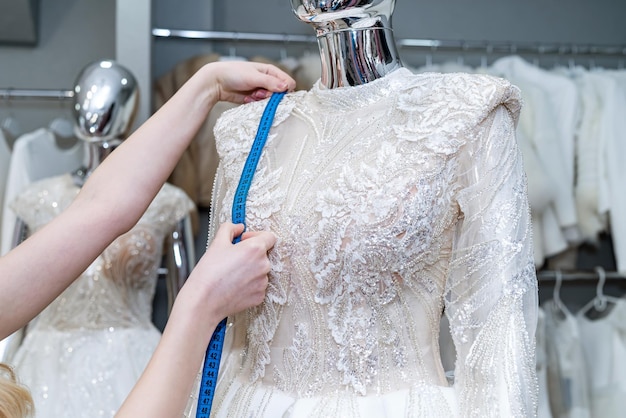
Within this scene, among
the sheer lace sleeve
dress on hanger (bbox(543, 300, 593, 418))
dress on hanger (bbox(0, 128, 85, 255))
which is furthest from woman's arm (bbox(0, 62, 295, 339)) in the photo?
dress on hanger (bbox(543, 300, 593, 418))

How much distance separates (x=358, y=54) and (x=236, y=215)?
0.32m

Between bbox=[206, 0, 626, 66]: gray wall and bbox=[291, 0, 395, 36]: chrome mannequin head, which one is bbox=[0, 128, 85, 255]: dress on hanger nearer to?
bbox=[206, 0, 626, 66]: gray wall


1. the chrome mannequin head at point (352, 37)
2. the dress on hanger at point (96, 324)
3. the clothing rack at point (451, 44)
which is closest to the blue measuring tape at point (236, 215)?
the chrome mannequin head at point (352, 37)

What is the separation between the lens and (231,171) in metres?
1.45

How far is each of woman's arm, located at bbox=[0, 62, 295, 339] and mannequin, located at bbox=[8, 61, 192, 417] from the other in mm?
1031

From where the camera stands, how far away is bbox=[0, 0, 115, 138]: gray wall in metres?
3.69

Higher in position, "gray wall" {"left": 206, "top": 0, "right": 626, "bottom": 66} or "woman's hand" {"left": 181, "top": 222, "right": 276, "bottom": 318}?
"gray wall" {"left": 206, "top": 0, "right": 626, "bottom": 66}

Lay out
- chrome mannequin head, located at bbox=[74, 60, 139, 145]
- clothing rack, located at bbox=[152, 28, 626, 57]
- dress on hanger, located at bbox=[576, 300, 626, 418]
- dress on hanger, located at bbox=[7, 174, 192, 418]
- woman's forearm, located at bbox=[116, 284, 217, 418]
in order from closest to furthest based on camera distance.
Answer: woman's forearm, located at bbox=[116, 284, 217, 418], dress on hanger, located at bbox=[7, 174, 192, 418], chrome mannequin head, located at bbox=[74, 60, 139, 145], dress on hanger, located at bbox=[576, 300, 626, 418], clothing rack, located at bbox=[152, 28, 626, 57]

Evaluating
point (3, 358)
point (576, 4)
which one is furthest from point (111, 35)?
point (576, 4)

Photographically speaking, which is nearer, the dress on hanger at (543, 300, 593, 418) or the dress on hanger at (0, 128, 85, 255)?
the dress on hanger at (0, 128, 85, 255)

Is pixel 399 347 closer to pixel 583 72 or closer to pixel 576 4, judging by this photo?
pixel 583 72

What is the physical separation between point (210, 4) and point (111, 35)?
0.44 meters

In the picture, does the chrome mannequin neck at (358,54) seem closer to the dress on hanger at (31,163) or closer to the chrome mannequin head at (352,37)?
the chrome mannequin head at (352,37)

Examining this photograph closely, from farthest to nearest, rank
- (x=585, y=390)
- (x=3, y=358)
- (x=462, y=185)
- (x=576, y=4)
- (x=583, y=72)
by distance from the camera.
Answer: (x=576, y=4) < (x=583, y=72) < (x=585, y=390) < (x=3, y=358) < (x=462, y=185)
